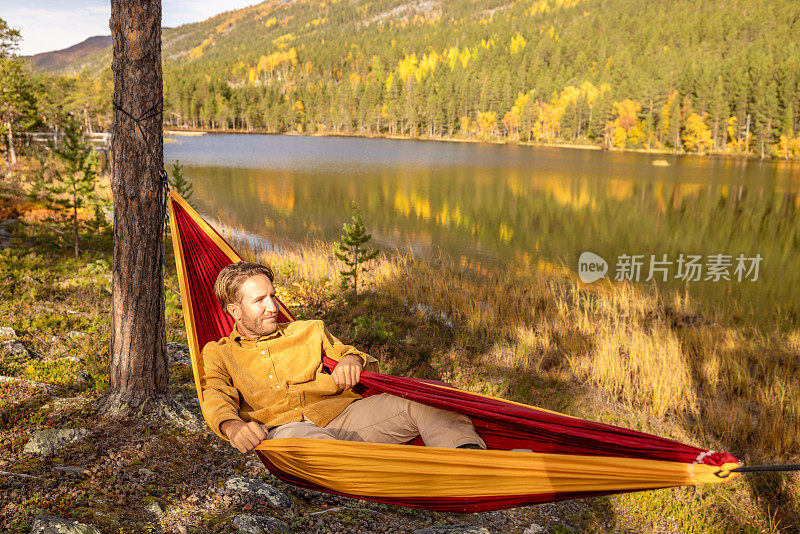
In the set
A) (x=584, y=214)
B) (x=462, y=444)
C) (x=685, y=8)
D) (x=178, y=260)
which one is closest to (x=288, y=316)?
(x=178, y=260)

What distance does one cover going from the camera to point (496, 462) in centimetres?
155

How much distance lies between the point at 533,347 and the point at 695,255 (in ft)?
25.1

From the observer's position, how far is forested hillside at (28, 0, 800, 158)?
4309 centimetres

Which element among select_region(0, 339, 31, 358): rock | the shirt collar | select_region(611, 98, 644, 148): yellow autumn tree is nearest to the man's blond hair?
the shirt collar

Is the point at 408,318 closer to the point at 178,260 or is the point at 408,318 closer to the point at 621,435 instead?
the point at 178,260

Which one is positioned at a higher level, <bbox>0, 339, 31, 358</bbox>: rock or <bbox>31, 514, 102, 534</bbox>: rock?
<bbox>0, 339, 31, 358</bbox>: rock

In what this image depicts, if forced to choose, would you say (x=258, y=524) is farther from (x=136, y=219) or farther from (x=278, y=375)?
(x=136, y=219)

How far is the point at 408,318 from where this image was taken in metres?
5.40

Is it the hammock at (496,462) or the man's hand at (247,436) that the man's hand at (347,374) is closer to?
the hammock at (496,462)

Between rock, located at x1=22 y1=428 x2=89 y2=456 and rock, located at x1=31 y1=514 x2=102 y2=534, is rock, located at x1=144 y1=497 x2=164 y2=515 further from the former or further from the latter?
rock, located at x1=22 y1=428 x2=89 y2=456

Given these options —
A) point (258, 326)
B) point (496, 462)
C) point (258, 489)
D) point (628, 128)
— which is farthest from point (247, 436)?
point (628, 128)

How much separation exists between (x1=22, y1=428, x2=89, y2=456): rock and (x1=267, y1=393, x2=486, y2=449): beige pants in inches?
40.9

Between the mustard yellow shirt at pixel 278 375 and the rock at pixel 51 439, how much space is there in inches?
28.3

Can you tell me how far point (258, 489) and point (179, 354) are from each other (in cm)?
174
